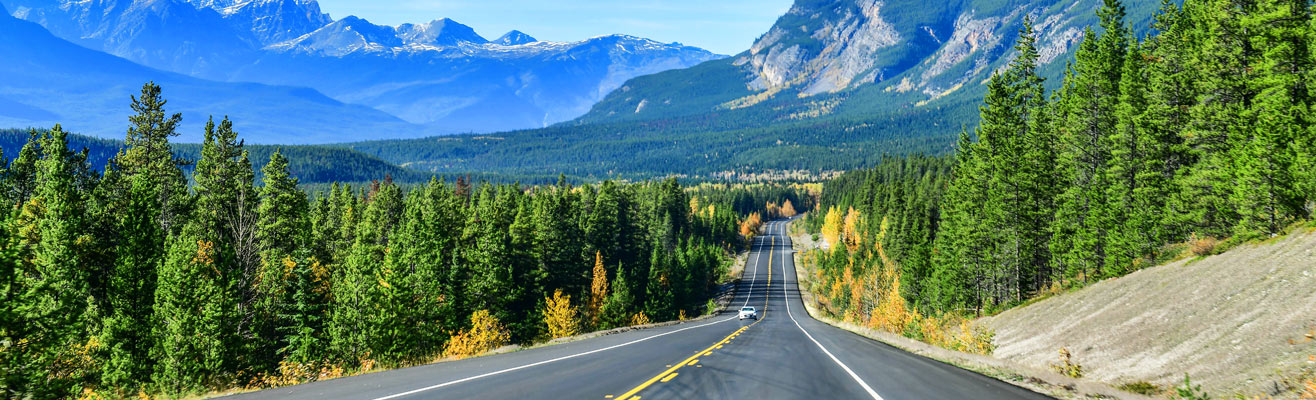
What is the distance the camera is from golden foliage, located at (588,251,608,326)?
2908 inches

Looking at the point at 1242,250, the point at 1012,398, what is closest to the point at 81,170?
the point at 1012,398

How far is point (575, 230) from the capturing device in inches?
3022

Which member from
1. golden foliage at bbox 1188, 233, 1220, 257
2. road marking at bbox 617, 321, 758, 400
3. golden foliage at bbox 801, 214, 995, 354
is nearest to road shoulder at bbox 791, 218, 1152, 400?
golden foliage at bbox 801, 214, 995, 354

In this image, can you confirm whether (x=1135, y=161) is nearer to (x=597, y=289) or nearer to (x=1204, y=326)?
(x=1204, y=326)

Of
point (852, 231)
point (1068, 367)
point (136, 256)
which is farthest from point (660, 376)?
point (852, 231)

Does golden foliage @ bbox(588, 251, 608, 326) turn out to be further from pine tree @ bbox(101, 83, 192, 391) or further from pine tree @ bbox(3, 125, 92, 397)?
pine tree @ bbox(3, 125, 92, 397)

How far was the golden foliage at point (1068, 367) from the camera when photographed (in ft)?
58.7

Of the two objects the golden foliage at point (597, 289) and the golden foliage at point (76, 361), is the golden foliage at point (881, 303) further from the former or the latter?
the golden foliage at point (76, 361)

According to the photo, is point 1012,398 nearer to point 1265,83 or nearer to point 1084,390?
point 1084,390

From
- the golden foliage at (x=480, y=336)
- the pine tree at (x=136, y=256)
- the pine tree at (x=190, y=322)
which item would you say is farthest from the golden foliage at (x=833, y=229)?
the pine tree at (x=190, y=322)

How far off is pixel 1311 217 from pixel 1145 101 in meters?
14.0

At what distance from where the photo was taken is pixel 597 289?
76.1 meters

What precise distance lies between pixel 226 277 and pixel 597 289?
144 ft

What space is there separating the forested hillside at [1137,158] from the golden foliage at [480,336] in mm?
32848
